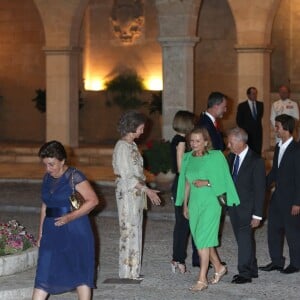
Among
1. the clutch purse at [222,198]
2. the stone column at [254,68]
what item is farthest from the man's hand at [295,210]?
the stone column at [254,68]

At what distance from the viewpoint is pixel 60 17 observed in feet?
64.4

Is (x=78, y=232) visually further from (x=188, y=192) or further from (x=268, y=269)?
(x=268, y=269)

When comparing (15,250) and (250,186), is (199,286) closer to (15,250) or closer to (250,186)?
(250,186)

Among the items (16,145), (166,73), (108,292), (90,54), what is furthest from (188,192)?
(90,54)

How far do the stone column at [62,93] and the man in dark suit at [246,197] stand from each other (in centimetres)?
1102

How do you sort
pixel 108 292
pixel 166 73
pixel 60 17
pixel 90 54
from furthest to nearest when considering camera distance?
pixel 90 54 → pixel 60 17 → pixel 166 73 → pixel 108 292

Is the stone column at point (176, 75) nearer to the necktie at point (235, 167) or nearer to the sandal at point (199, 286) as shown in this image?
the necktie at point (235, 167)

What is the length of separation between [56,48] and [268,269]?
1097 cm

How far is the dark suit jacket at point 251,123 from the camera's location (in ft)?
54.3

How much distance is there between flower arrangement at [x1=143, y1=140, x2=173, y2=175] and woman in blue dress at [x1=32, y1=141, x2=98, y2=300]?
8485 mm

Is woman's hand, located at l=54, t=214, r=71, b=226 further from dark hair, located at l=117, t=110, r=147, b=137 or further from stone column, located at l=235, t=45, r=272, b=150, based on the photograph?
stone column, located at l=235, t=45, r=272, b=150

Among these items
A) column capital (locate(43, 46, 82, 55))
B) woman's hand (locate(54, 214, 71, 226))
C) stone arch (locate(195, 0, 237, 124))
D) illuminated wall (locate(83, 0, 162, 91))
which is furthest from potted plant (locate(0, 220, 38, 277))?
illuminated wall (locate(83, 0, 162, 91))

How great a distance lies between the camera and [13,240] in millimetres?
9469

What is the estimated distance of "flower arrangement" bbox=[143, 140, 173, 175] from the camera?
52.3 feet
